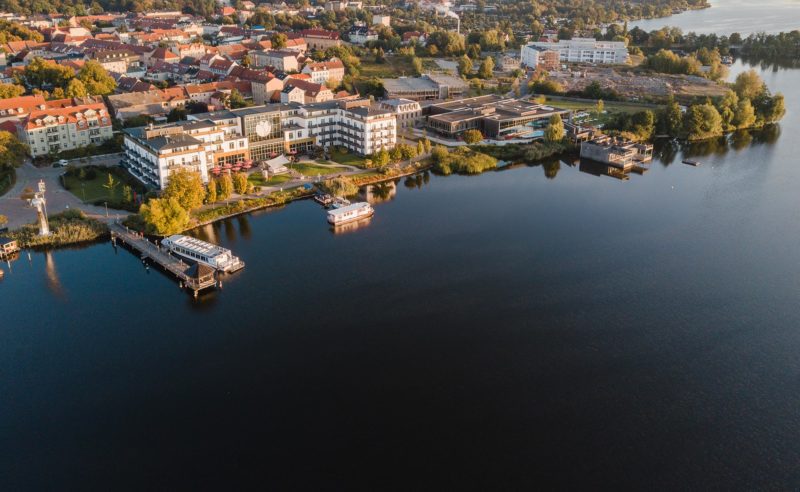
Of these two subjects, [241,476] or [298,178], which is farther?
[298,178]

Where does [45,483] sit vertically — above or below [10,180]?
below

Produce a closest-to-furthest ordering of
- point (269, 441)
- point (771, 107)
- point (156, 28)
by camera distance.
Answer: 1. point (269, 441)
2. point (771, 107)
3. point (156, 28)

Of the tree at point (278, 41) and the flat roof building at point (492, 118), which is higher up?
the tree at point (278, 41)

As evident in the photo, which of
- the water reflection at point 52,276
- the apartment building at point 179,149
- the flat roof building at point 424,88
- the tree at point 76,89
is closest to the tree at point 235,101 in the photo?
the tree at point 76,89

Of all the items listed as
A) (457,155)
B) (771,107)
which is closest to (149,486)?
(457,155)

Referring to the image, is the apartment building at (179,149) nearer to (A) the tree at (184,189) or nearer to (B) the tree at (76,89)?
(A) the tree at (184,189)

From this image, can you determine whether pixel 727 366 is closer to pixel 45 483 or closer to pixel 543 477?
pixel 543 477

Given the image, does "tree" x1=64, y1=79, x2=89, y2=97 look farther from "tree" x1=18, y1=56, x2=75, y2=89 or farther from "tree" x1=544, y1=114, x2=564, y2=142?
"tree" x1=544, y1=114, x2=564, y2=142

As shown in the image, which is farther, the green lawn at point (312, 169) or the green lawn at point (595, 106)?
the green lawn at point (595, 106)
